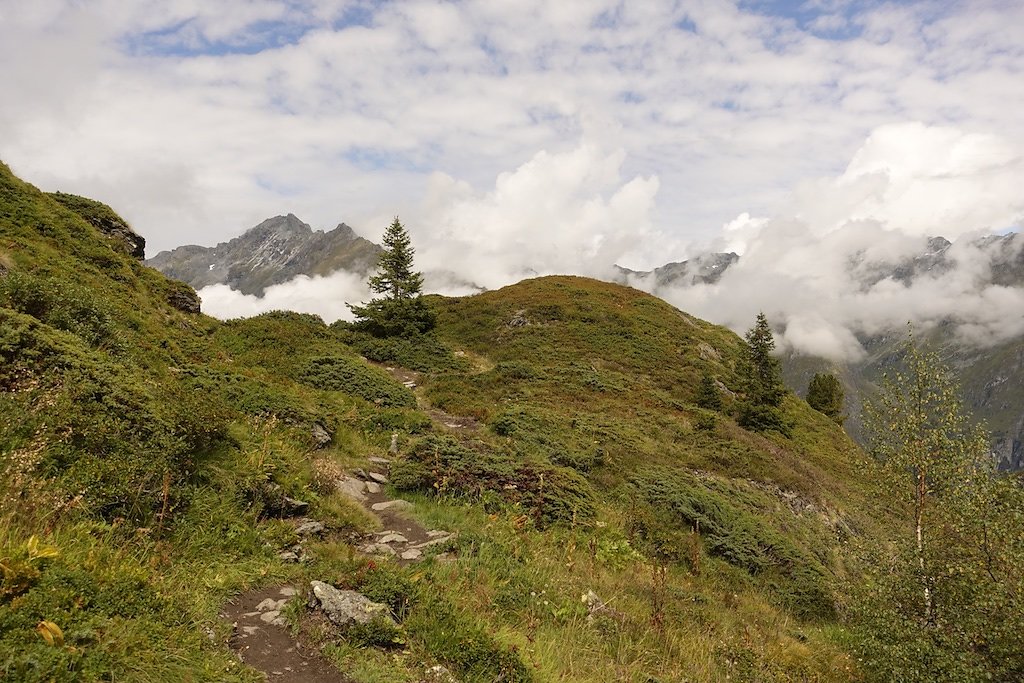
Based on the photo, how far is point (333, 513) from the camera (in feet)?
32.1

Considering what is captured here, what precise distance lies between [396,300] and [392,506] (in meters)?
28.7

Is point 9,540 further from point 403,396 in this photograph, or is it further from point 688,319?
point 688,319

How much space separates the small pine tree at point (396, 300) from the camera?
37312 millimetres

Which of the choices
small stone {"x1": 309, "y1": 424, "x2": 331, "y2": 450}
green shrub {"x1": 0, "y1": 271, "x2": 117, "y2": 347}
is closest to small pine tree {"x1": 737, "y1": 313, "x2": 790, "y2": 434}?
small stone {"x1": 309, "y1": 424, "x2": 331, "y2": 450}

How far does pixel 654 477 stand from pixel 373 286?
90.3ft

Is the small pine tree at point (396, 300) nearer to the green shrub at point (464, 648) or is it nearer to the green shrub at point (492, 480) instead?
the green shrub at point (492, 480)

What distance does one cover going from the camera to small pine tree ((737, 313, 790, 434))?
3284cm

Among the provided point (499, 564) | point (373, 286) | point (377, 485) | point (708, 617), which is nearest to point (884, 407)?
point (708, 617)

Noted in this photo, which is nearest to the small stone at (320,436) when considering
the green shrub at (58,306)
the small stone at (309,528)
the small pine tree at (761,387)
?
the small stone at (309,528)

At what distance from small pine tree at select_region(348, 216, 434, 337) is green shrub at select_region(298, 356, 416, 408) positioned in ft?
45.7

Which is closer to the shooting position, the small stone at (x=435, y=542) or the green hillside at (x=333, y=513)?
the green hillside at (x=333, y=513)

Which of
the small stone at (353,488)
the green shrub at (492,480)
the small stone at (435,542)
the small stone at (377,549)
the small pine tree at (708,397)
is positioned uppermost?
the small pine tree at (708,397)

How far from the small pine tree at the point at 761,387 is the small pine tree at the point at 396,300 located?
74.7ft

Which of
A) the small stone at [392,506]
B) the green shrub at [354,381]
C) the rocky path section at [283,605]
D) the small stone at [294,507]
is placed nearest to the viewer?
the rocky path section at [283,605]
